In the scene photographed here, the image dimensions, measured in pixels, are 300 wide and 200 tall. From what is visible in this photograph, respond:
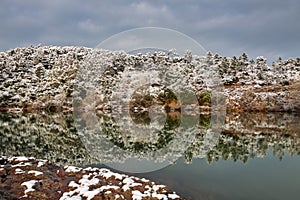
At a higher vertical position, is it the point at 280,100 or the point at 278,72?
the point at 278,72

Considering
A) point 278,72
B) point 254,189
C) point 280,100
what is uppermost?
point 278,72

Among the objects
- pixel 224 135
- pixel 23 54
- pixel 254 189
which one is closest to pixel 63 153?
pixel 254 189

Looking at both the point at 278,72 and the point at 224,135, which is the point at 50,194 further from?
the point at 278,72

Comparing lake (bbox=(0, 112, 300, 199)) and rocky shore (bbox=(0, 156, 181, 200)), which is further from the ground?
rocky shore (bbox=(0, 156, 181, 200))

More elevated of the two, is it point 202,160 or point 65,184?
point 65,184

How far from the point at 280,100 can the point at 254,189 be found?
6655 centimetres

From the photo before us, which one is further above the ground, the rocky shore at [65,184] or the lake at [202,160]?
the rocky shore at [65,184]

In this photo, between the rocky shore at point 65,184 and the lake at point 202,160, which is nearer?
the rocky shore at point 65,184

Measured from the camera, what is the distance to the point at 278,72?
9969 cm

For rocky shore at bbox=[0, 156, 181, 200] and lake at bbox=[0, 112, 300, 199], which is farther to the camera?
lake at bbox=[0, 112, 300, 199]

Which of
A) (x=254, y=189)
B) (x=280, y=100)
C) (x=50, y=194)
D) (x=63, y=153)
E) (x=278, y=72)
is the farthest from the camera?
(x=278, y=72)

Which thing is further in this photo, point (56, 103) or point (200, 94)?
point (56, 103)

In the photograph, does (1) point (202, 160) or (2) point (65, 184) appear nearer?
(2) point (65, 184)

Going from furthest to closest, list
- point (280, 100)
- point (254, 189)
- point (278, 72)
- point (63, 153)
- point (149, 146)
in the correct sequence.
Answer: point (278, 72) < point (280, 100) < point (149, 146) < point (63, 153) < point (254, 189)
